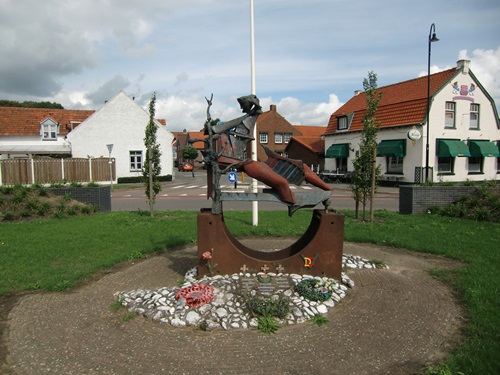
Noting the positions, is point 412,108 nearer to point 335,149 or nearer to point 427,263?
point 335,149

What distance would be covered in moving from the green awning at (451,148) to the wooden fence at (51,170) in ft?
75.2

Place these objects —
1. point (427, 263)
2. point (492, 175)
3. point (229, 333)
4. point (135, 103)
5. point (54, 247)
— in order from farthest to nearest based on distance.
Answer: point (135, 103)
point (492, 175)
point (54, 247)
point (427, 263)
point (229, 333)

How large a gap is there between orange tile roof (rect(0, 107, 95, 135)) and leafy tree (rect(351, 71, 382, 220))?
2897 centimetres

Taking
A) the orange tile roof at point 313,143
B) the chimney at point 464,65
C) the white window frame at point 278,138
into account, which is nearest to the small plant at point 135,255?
the chimney at point 464,65

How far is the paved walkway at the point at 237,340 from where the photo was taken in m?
3.76

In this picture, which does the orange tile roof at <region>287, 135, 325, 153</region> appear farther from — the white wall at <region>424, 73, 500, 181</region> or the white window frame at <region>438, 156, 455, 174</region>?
the white wall at <region>424, 73, 500, 181</region>

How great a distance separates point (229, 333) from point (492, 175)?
2881 centimetres

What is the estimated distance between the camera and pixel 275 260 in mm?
6312

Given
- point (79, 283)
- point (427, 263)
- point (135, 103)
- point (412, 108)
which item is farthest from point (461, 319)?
point (135, 103)

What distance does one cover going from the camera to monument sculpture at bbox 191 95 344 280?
6.14 meters

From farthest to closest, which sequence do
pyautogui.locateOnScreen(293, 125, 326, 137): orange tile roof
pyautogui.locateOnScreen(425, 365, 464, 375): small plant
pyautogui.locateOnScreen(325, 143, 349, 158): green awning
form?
pyautogui.locateOnScreen(293, 125, 326, 137): orange tile roof → pyautogui.locateOnScreen(325, 143, 349, 158): green awning → pyautogui.locateOnScreen(425, 365, 464, 375): small plant

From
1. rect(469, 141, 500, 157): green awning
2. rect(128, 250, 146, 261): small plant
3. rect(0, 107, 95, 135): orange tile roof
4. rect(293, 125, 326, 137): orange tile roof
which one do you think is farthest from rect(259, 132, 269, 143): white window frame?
rect(128, 250, 146, 261): small plant

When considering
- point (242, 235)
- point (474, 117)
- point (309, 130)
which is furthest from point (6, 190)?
point (309, 130)

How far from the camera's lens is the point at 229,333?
4477 mm
